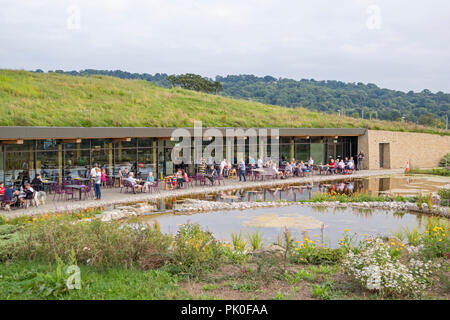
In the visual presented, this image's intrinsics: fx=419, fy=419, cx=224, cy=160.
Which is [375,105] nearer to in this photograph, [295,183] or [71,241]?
[295,183]

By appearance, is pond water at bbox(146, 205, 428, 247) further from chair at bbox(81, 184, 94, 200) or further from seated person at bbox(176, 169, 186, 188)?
seated person at bbox(176, 169, 186, 188)

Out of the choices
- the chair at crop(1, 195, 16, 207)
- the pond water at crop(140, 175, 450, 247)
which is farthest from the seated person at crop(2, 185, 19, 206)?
the pond water at crop(140, 175, 450, 247)

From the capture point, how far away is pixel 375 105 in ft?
265

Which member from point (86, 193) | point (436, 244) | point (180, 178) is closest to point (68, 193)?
point (86, 193)

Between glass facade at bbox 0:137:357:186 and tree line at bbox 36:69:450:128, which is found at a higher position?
tree line at bbox 36:69:450:128

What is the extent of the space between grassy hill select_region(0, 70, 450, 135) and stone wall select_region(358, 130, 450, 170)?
46.6 inches

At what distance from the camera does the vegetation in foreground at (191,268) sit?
5.91 m

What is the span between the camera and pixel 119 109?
87.7ft

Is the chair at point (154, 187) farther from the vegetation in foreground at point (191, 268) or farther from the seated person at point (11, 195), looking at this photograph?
the vegetation in foreground at point (191, 268)

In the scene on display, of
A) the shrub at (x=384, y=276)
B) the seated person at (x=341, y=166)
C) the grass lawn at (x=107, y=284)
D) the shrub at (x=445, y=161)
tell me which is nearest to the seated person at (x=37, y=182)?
the grass lawn at (x=107, y=284)

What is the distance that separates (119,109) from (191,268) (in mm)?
21308

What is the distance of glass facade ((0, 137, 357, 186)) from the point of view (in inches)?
686

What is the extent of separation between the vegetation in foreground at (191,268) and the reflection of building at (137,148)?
934 centimetres
